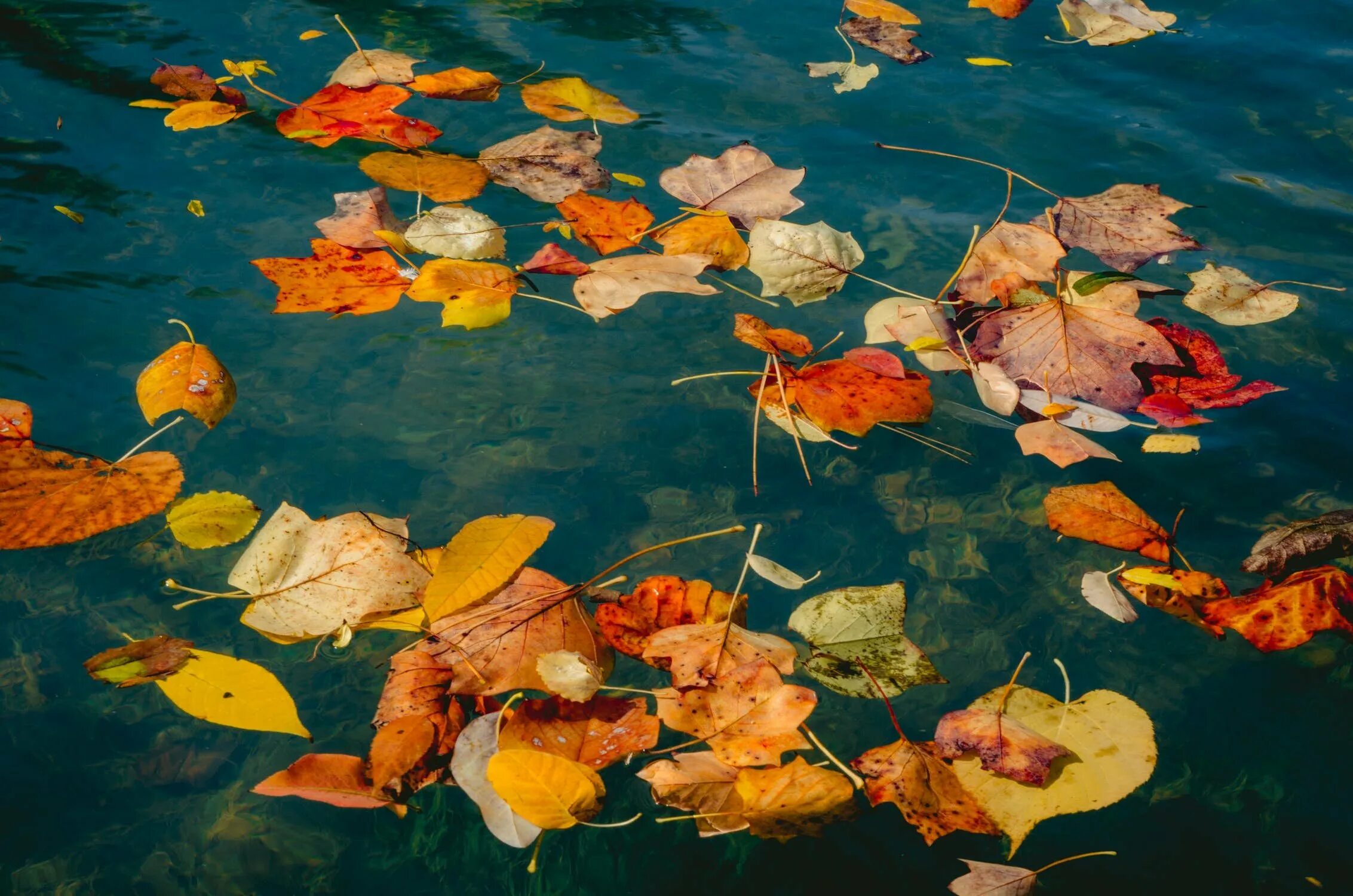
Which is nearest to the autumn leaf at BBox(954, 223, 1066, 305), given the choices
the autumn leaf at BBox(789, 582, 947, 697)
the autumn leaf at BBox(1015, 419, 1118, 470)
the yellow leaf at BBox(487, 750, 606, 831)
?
the autumn leaf at BBox(1015, 419, 1118, 470)

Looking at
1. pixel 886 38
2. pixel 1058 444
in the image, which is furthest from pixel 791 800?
pixel 886 38

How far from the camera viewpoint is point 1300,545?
1288mm

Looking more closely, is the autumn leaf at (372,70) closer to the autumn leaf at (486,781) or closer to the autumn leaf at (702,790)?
the autumn leaf at (486,781)

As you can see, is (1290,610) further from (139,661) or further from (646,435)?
(139,661)

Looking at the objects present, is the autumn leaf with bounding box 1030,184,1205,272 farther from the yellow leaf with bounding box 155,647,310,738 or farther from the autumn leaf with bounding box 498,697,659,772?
the yellow leaf with bounding box 155,647,310,738

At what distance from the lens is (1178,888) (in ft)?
3.27

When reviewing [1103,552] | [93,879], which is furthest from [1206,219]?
[93,879]

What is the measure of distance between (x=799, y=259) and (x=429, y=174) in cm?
87

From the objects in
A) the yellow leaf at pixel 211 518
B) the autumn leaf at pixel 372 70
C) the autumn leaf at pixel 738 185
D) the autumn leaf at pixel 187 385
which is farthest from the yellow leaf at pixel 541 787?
the autumn leaf at pixel 372 70

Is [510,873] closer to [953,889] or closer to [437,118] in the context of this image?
[953,889]

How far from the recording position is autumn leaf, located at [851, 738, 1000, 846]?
1.01 m

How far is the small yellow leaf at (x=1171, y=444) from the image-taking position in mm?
1461

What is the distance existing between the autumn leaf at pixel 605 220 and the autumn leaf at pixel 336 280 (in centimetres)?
38

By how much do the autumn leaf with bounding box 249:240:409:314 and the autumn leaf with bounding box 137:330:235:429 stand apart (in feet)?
0.59
